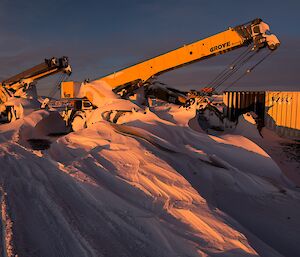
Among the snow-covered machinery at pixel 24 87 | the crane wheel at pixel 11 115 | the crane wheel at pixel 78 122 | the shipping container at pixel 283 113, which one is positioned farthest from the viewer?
the snow-covered machinery at pixel 24 87

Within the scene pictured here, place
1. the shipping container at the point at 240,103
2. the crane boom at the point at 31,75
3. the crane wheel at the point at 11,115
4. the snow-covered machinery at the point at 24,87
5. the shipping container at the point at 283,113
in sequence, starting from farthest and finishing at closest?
the crane boom at the point at 31,75, the snow-covered machinery at the point at 24,87, the crane wheel at the point at 11,115, the shipping container at the point at 240,103, the shipping container at the point at 283,113

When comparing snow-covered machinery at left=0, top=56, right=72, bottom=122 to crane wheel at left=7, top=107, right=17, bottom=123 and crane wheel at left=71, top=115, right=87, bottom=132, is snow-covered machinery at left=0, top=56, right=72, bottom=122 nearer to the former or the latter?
crane wheel at left=7, top=107, right=17, bottom=123

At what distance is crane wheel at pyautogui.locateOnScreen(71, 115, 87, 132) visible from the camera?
42.0 ft

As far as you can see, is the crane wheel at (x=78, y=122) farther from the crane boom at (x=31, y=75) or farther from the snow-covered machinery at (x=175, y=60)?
the crane boom at (x=31, y=75)

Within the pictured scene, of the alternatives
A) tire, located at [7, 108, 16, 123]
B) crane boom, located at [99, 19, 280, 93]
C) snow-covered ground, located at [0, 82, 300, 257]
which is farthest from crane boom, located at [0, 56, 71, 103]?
snow-covered ground, located at [0, 82, 300, 257]

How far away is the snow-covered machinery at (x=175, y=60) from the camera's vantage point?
36.6 feet

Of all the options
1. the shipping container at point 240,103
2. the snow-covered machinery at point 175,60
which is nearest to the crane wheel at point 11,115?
the snow-covered machinery at point 175,60

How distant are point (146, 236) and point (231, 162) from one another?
14.4 feet

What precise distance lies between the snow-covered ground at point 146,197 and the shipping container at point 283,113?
21.8 feet

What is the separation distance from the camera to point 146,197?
4.61 meters

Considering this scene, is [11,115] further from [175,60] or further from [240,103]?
[240,103]

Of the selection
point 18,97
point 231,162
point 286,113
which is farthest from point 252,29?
point 18,97

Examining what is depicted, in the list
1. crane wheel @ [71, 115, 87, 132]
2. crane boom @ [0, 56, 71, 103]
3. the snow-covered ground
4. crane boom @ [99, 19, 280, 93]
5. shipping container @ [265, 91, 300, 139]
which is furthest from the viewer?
crane boom @ [0, 56, 71, 103]

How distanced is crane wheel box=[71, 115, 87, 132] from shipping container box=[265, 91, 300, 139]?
905 cm
